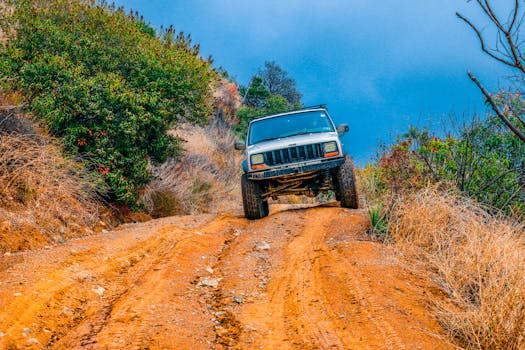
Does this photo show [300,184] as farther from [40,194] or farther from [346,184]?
[40,194]

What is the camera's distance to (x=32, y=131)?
27.8 ft

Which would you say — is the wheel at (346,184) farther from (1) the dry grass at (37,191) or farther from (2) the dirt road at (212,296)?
(1) the dry grass at (37,191)

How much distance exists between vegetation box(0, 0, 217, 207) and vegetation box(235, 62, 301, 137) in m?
12.2

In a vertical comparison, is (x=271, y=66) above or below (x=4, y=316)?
above

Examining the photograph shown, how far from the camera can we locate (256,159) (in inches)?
345

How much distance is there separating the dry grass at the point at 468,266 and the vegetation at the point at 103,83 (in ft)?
20.2

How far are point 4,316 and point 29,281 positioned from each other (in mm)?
817

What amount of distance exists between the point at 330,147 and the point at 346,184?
2.66 ft

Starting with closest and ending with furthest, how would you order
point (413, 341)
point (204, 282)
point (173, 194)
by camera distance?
1. point (413, 341)
2. point (204, 282)
3. point (173, 194)

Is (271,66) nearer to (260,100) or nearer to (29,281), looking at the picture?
(260,100)

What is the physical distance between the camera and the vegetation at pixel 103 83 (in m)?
8.87

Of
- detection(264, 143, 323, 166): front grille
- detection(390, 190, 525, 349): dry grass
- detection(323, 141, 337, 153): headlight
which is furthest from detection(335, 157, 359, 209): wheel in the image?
detection(390, 190, 525, 349): dry grass

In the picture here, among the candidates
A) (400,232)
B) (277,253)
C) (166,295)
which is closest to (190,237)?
(277,253)

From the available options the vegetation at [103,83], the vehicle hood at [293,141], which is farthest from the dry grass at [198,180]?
the vehicle hood at [293,141]
